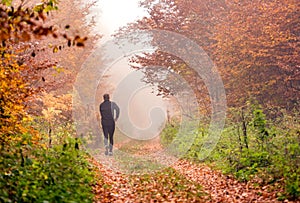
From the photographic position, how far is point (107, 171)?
10766mm

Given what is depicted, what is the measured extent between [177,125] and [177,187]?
44.4 ft

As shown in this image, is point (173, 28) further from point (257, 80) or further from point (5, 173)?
point (5, 173)

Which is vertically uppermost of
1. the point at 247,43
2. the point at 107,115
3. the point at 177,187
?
the point at 247,43

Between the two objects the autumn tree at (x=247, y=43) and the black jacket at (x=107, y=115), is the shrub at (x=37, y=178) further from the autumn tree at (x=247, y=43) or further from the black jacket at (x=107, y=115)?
the autumn tree at (x=247, y=43)

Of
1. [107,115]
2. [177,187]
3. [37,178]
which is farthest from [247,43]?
[37,178]

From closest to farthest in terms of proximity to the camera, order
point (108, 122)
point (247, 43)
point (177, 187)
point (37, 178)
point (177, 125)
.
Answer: point (37, 178) → point (177, 187) → point (108, 122) → point (247, 43) → point (177, 125)

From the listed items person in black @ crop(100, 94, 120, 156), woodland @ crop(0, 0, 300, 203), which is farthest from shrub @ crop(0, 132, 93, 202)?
person in black @ crop(100, 94, 120, 156)

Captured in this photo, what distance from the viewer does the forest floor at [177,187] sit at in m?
7.29

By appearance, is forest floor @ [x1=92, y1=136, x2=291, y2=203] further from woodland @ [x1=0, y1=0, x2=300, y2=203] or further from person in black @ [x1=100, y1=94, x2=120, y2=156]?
person in black @ [x1=100, y1=94, x2=120, y2=156]

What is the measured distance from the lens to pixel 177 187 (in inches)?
333

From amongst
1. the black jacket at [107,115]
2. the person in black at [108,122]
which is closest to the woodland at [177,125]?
the person in black at [108,122]

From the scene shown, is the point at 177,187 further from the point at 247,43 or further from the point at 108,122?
the point at 247,43

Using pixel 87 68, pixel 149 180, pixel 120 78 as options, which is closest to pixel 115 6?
pixel 120 78

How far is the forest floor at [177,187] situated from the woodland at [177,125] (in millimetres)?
27
